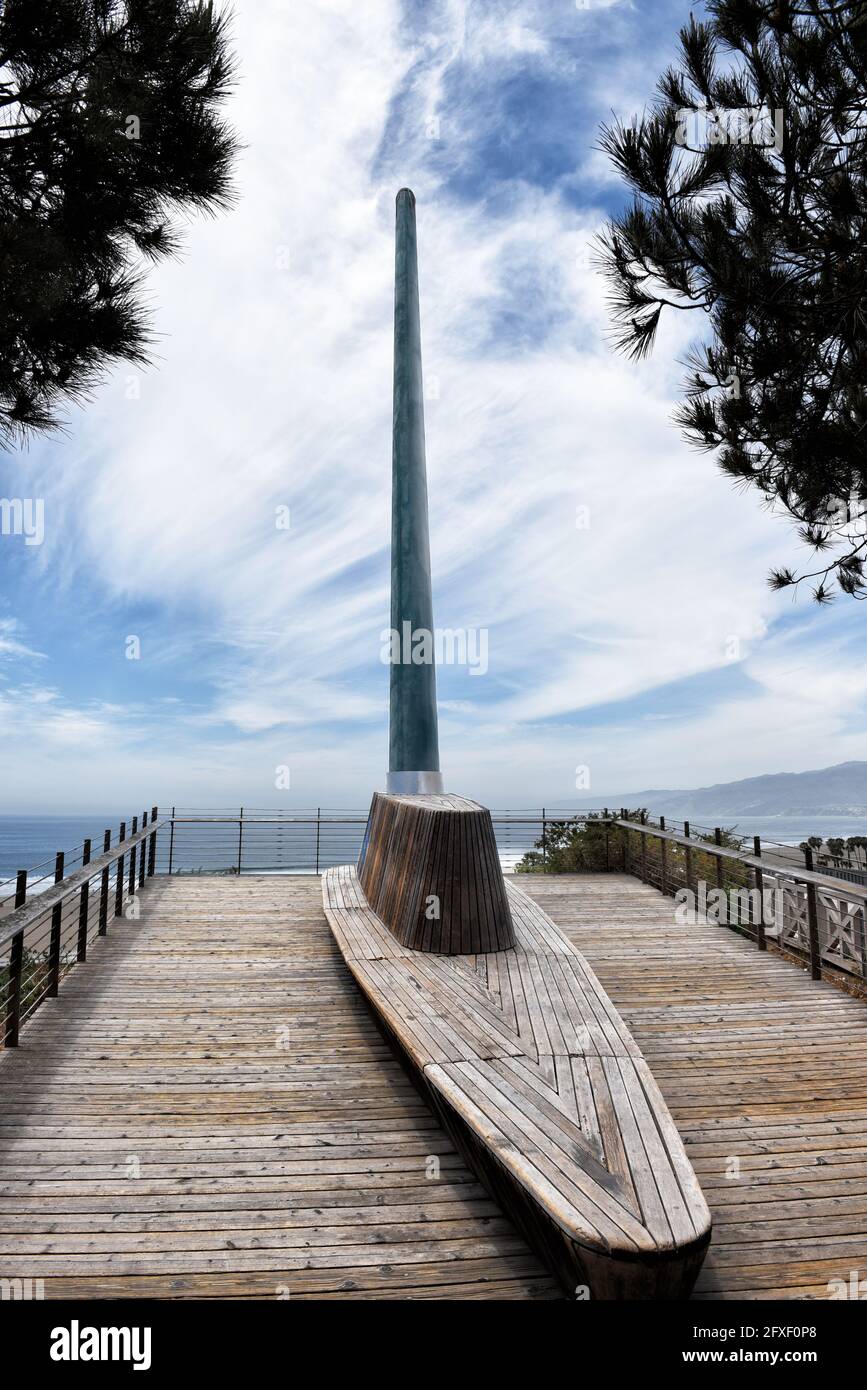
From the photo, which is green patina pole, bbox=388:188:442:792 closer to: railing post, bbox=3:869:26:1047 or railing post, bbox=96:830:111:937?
railing post, bbox=96:830:111:937

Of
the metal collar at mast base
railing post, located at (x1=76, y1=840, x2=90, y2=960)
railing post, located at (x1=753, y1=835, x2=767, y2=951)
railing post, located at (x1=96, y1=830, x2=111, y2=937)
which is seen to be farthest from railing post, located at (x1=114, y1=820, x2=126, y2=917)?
railing post, located at (x1=753, y1=835, x2=767, y2=951)

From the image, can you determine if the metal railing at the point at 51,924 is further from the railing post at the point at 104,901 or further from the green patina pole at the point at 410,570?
the green patina pole at the point at 410,570

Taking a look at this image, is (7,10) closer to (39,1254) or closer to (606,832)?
(39,1254)

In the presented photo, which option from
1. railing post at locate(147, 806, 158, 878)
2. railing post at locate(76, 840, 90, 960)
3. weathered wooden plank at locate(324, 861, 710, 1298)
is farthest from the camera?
railing post at locate(147, 806, 158, 878)

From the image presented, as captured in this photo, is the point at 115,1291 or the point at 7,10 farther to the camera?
the point at 7,10

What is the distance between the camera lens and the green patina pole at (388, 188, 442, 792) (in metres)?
9.48

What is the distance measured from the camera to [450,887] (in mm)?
5684

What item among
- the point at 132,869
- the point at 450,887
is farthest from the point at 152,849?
the point at 450,887

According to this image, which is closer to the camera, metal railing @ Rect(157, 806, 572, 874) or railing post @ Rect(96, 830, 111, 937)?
railing post @ Rect(96, 830, 111, 937)

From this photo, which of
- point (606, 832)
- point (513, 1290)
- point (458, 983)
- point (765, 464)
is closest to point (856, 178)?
point (765, 464)

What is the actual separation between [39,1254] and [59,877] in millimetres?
3454

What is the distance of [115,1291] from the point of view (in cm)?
260

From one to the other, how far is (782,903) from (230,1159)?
5587 mm

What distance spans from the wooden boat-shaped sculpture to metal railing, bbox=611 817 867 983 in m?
2.08
